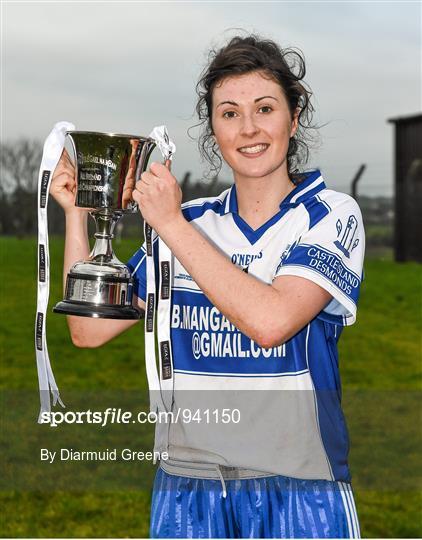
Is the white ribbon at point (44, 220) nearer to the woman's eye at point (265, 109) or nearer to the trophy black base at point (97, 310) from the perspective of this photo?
the trophy black base at point (97, 310)

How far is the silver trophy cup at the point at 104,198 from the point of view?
266cm

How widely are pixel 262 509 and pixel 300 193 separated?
2.82 ft

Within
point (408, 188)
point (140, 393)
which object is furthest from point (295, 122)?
point (408, 188)

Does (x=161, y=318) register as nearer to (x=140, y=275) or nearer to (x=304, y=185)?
(x=140, y=275)

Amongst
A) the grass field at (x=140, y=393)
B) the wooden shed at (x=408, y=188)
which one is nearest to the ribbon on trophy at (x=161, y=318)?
the grass field at (x=140, y=393)

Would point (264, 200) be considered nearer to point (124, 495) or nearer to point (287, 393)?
point (287, 393)

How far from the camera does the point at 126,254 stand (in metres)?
13.1

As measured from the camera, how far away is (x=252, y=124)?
2529 millimetres

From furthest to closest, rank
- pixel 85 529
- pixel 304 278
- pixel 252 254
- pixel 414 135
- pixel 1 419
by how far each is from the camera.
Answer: pixel 414 135
pixel 1 419
pixel 85 529
pixel 252 254
pixel 304 278

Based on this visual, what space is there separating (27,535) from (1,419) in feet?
7.35

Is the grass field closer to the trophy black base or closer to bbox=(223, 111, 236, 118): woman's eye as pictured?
the trophy black base

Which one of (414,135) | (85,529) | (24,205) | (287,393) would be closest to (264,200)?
(287,393)

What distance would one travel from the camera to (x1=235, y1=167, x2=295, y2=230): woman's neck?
2.63 m

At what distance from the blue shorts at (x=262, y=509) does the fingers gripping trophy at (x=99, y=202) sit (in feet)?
1.77
